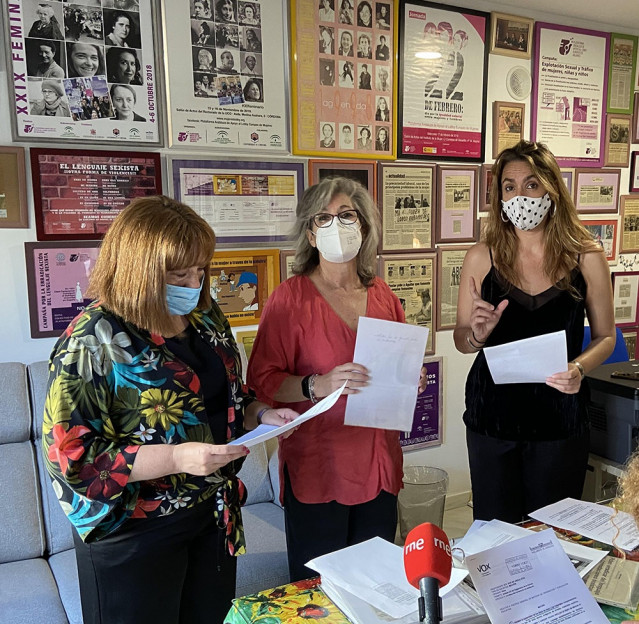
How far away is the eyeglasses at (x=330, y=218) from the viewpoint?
1.58 m

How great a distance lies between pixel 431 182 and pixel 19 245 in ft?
6.23

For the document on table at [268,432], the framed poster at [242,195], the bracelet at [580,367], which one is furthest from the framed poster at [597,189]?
the document on table at [268,432]

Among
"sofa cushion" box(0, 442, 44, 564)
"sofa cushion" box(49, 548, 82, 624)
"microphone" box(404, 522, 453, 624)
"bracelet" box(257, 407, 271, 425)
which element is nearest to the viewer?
"microphone" box(404, 522, 453, 624)

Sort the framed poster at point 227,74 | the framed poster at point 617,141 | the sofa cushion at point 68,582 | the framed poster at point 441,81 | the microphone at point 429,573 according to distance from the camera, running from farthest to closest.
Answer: the framed poster at point 617,141
the framed poster at point 441,81
the framed poster at point 227,74
the sofa cushion at point 68,582
the microphone at point 429,573

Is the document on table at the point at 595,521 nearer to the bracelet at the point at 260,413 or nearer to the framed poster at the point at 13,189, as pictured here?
the bracelet at the point at 260,413

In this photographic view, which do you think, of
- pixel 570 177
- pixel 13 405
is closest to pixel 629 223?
pixel 570 177

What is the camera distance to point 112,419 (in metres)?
1.11

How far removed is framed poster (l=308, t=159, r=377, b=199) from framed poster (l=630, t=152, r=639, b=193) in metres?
1.80

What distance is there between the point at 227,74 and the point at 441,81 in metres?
1.11

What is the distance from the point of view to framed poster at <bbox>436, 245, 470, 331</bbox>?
306 centimetres

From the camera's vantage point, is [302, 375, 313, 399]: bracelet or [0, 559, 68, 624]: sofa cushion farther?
[0, 559, 68, 624]: sofa cushion

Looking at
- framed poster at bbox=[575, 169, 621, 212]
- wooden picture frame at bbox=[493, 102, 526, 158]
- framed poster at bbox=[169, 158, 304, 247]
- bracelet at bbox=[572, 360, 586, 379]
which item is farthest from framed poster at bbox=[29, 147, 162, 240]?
framed poster at bbox=[575, 169, 621, 212]

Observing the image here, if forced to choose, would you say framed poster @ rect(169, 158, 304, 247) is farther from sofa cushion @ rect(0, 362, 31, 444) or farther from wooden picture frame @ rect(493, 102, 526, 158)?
wooden picture frame @ rect(493, 102, 526, 158)

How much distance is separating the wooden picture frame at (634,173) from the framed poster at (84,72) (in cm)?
280
